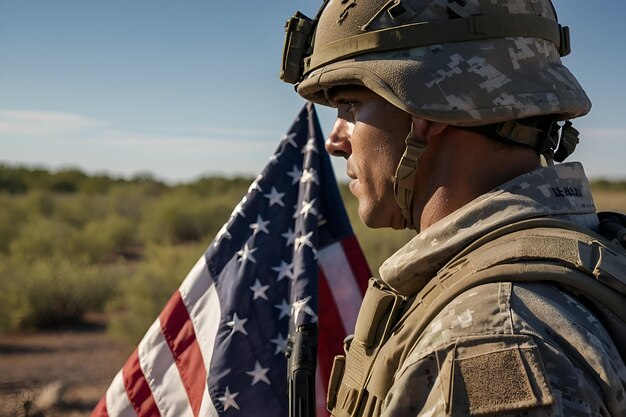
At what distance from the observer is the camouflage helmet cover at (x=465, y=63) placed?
6.68 feet

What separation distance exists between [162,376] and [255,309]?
24.6 inches

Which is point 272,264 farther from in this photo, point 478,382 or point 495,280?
point 478,382

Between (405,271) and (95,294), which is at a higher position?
(405,271)

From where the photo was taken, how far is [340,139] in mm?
2355

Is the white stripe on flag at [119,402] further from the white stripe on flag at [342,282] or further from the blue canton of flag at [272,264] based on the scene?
the white stripe on flag at [342,282]

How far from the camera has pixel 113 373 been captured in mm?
10352

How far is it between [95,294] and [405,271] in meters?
12.6

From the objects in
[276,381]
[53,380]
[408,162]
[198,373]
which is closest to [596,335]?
[408,162]

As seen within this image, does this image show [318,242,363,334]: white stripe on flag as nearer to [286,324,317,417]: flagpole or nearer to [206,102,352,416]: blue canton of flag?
[206,102,352,416]: blue canton of flag

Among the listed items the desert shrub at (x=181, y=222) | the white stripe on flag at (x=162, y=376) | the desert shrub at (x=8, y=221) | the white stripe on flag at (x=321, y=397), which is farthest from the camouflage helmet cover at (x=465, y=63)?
the desert shrub at (x=181, y=222)

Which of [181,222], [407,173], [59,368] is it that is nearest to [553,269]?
[407,173]

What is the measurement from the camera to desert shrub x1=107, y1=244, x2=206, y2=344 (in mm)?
11695

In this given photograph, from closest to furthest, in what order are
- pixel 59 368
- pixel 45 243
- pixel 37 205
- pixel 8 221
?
pixel 59 368 → pixel 45 243 → pixel 8 221 → pixel 37 205

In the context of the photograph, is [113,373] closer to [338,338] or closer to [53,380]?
[53,380]
